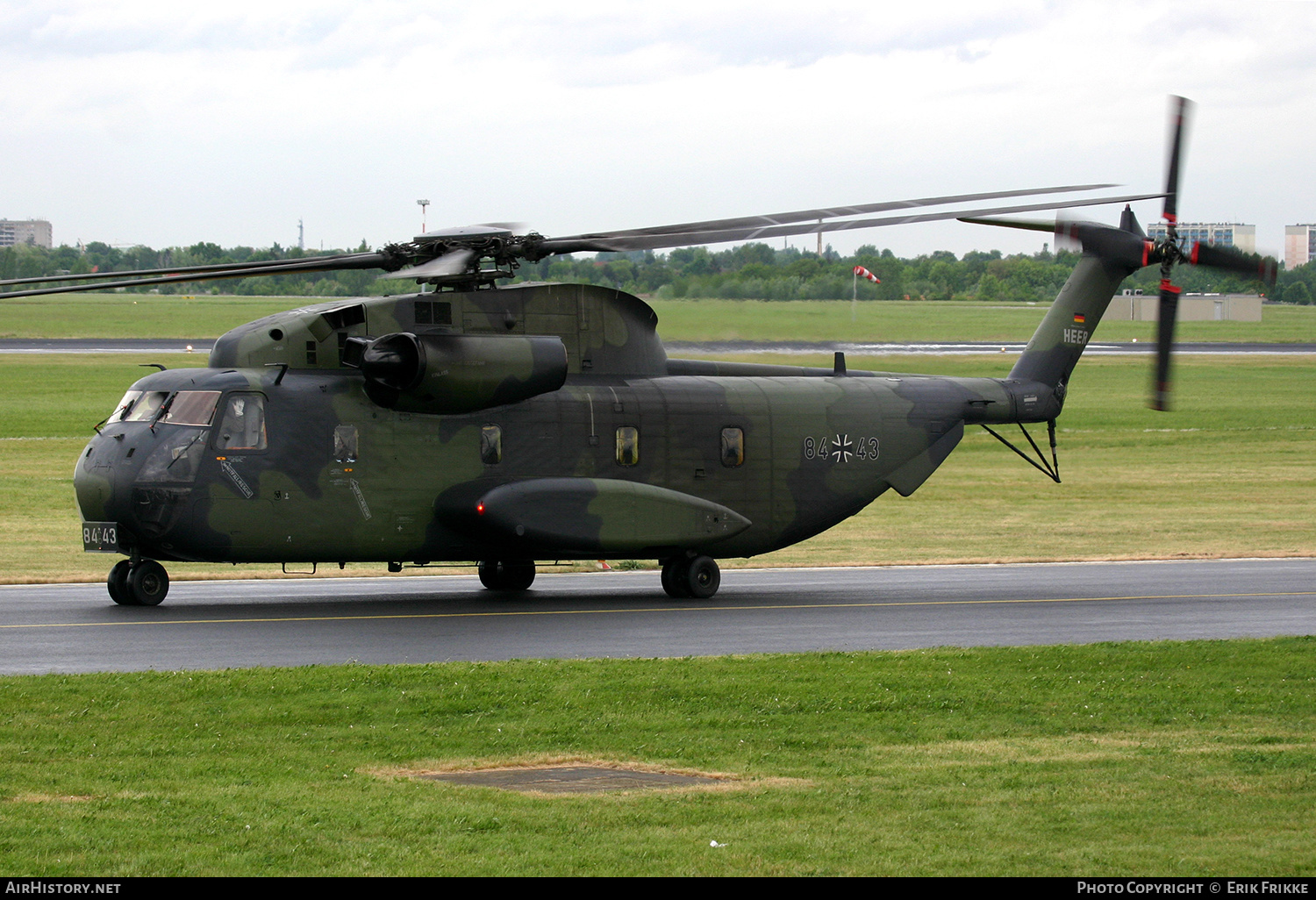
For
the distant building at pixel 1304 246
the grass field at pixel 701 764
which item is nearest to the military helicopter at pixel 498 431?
the grass field at pixel 701 764

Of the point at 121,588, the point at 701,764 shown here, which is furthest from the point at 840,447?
the point at 701,764

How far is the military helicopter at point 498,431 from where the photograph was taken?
19.4m

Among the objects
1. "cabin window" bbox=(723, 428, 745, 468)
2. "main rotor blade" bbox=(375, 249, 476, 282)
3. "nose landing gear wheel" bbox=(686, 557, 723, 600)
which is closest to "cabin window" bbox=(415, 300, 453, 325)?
"main rotor blade" bbox=(375, 249, 476, 282)

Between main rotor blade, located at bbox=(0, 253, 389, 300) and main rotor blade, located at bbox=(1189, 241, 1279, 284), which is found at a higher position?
main rotor blade, located at bbox=(1189, 241, 1279, 284)

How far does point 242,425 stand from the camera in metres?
19.9

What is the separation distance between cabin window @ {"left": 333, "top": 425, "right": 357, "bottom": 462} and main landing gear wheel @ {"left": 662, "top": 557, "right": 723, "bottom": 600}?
16.7 ft

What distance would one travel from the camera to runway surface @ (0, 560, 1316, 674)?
16.7 metres

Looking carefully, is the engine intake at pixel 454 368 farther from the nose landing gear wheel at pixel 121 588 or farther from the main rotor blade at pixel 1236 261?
the main rotor blade at pixel 1236 261

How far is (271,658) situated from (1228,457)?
42037mm

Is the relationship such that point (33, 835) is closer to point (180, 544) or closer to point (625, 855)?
point (625, 855)

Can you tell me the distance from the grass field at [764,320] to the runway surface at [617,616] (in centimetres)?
411

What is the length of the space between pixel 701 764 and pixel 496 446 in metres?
10.8

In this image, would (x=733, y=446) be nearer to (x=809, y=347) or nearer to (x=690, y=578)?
(x=809, y=347)

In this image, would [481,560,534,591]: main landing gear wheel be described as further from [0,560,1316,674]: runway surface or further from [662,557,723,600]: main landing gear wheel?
[662,557,723,600]: main landing gear wheel
